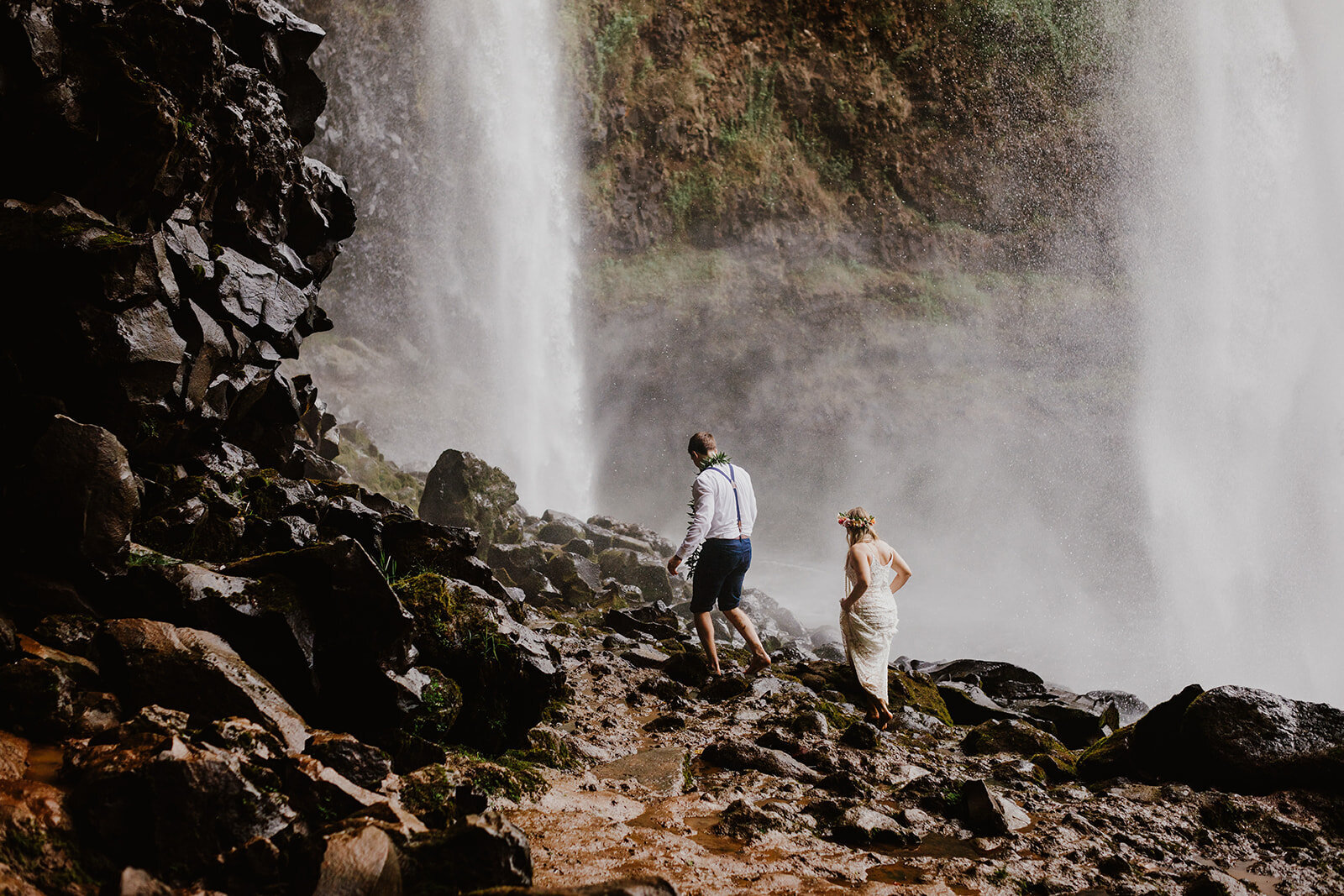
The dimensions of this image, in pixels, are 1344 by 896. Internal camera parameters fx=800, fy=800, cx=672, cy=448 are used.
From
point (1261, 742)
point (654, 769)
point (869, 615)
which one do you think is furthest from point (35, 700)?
point (1261, 742)

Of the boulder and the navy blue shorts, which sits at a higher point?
the boulder

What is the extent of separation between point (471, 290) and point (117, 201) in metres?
22.7

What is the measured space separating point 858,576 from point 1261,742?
2691 mm

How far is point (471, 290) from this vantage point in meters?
27.7

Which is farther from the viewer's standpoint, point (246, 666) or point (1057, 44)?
point (1057, 44)

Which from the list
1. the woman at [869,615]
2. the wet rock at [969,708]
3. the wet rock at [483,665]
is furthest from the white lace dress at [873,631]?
the wet rock at [483,665]

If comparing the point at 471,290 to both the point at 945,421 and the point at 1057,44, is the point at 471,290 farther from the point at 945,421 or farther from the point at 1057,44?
the point at 1057,44

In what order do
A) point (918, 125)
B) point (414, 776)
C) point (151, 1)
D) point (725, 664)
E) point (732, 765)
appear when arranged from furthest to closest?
1. point (918, 125)
2. point (725, 664)
3. point (151, 1)
4. point (732, 765)
5. point (414, 776)

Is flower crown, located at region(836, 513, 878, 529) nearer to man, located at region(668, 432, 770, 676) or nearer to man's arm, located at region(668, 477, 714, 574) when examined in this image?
man, located at region(668, 432, 770, 676)

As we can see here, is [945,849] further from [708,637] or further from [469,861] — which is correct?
[708,637]

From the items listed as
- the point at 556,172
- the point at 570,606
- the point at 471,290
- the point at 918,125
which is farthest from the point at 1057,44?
the point at 570,606

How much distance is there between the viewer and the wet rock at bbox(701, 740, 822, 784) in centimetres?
423

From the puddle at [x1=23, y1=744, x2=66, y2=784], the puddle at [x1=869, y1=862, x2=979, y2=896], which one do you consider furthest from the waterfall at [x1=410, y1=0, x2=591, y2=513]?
the puddle at [x1=23, y1=744, x2=66, y2=784]

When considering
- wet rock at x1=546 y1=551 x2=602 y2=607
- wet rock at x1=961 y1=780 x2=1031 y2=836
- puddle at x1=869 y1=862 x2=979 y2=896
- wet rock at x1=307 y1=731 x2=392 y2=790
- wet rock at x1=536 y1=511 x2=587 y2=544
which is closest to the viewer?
wet rock at x1=307 y1=731 x2=392 y2=790
